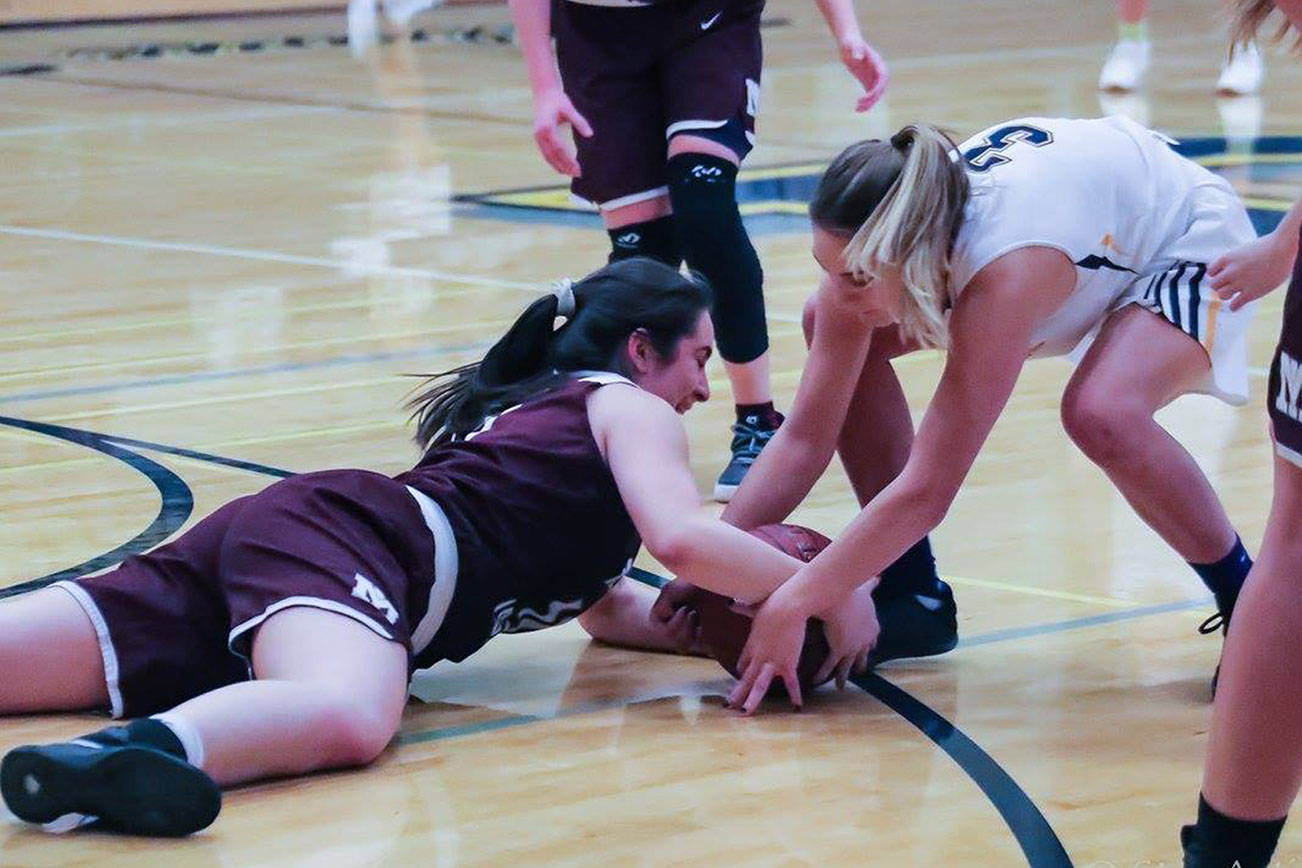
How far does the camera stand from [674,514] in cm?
291

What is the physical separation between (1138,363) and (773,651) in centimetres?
65

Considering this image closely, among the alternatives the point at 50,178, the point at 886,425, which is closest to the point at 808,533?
the point at 886,425

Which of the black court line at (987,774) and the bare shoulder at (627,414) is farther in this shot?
the bare shoulder at (627,414)

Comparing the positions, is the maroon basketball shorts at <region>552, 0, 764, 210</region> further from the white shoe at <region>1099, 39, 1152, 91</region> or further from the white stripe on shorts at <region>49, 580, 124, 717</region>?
the white shoe at <region>1099, 39, 1152, 91</region>

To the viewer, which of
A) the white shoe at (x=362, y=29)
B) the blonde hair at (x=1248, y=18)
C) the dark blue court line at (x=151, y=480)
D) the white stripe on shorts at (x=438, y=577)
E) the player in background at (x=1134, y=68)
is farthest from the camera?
the white shoe at (x=362, y=29)

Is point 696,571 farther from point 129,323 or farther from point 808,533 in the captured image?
point 129,323

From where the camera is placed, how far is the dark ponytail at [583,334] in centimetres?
327

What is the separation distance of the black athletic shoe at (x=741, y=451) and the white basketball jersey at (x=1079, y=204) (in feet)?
3.50

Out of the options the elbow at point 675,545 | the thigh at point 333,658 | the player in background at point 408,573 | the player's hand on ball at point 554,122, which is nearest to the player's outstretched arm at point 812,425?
the player in background at point 408,573

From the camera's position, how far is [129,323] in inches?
233

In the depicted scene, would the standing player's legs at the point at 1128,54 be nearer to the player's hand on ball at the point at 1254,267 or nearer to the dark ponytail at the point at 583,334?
the dark ponytail at the point at 583,334

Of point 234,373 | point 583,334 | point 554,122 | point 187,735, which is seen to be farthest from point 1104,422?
point 234,373

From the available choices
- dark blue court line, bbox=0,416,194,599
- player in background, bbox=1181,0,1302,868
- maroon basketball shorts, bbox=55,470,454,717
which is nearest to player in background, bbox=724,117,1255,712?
maroon basketball shorts, bbox=55,470,454,717

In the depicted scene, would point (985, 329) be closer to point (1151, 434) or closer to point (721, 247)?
point (1151, 434)
